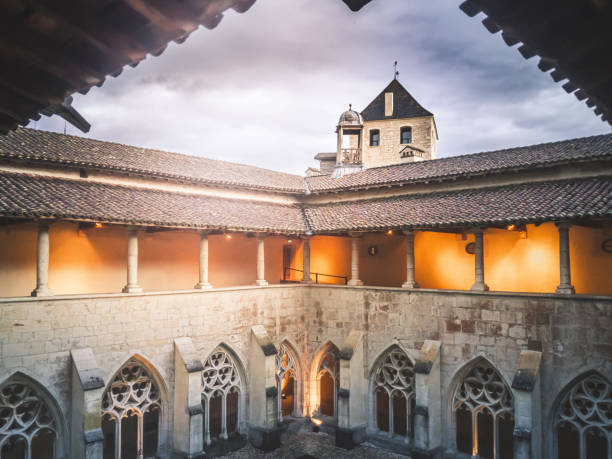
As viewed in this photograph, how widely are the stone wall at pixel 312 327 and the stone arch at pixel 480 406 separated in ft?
0.63

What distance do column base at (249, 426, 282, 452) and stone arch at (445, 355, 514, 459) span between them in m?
5.78

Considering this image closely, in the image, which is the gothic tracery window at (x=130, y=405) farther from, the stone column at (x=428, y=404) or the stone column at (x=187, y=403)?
the stone column at (x=428, y=404)

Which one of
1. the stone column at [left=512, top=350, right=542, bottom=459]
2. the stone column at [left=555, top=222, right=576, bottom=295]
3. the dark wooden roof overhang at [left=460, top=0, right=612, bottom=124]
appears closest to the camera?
A: the dark wooden roof overhang at [left=460, top=0, right=612, bottom=124]

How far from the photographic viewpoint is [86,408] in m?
11.7

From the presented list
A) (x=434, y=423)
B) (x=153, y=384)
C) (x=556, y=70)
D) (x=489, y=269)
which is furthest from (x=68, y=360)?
(x=489, y=269)

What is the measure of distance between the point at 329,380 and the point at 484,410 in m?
5.86

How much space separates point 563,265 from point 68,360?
46.0ft

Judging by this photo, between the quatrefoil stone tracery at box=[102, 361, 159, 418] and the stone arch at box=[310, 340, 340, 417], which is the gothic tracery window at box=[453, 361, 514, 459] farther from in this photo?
the quatrefoil stone tracery at box=[102, 361, 159, 418]

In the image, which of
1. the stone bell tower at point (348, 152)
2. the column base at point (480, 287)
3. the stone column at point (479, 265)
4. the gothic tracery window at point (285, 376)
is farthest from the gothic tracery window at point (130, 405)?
the stone bell tower at point (348, 152)

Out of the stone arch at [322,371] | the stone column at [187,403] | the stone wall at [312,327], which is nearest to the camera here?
the stone wall at [312,327]

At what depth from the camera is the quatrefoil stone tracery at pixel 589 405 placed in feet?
39.3

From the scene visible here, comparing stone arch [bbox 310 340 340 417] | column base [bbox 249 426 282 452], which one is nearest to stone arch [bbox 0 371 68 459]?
column base [bbox 249 426 282 452]

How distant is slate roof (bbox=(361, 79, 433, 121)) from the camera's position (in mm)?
35594

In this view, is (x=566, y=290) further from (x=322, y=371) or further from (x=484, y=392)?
(x=322, y=371)
